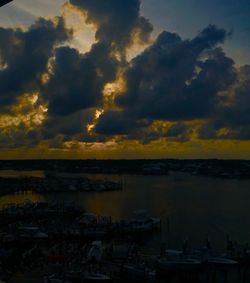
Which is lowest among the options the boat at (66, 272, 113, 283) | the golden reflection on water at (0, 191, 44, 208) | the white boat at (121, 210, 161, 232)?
the boat at (66, 272, 113, 283)

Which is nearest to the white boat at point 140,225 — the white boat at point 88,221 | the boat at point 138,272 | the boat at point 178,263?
the white boat at point 88,221

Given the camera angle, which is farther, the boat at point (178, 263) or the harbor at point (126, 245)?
the boat at point (178, 263)

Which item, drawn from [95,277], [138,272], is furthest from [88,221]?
[95,277]

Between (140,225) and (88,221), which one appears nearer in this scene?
(140,225)

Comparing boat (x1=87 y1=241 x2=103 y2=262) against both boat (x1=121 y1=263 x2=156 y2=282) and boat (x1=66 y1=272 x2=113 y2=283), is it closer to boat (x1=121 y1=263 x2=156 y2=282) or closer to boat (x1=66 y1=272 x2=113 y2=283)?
boat (x1=121 y1=263 x2=156 y2=282)

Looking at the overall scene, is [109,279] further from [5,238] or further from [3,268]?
[5,238]

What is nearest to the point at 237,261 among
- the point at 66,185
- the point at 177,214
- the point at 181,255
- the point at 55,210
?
the point at 181,255

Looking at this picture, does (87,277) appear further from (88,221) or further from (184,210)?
(184,210)

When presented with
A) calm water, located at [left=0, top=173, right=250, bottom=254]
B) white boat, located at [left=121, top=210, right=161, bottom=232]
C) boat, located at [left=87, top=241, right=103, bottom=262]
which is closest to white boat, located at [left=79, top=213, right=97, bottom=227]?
white boat, located at [left=121, top=210, right=161, bottom=232]

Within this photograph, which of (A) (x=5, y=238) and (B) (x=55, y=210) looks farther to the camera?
(B) (x=55, y=210)

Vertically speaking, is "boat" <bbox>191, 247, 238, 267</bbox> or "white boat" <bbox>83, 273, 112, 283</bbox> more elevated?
"boat" <bbox>191, 247, 238, 267</bbox>

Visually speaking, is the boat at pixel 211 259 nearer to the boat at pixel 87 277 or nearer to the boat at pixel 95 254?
the boat at pixel 95 254
